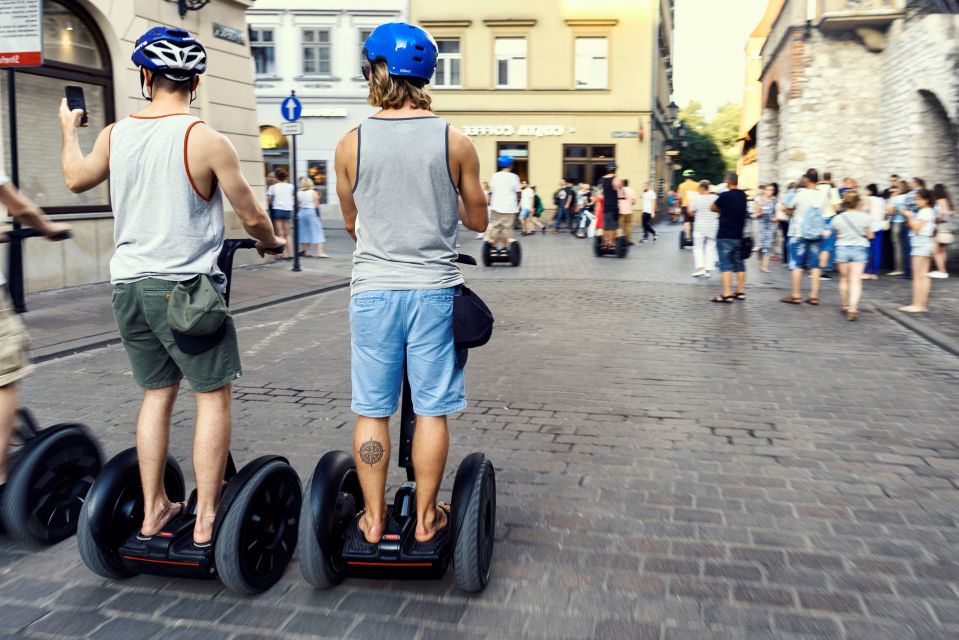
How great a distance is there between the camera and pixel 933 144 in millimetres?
18359

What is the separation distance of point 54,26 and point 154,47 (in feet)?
34.3

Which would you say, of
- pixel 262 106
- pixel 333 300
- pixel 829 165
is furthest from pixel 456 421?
pixel 262 106

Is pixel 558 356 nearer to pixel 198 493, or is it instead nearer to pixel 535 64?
pixel 198 493

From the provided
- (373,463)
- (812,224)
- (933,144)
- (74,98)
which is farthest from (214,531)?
(933,144)

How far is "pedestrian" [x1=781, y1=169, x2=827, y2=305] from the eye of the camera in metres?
11.8

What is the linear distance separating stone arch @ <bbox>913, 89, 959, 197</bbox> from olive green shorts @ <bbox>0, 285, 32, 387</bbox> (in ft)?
60.8

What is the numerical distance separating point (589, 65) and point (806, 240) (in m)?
24.6

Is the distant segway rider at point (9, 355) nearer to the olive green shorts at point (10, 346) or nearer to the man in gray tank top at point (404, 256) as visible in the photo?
the olive green shorts at point (10, 346)

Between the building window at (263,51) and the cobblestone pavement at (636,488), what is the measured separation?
1160 inches

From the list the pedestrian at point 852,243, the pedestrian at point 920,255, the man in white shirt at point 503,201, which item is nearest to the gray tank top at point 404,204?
the pedestrian at point 852,243

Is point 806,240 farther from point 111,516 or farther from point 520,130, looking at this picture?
point 520,130

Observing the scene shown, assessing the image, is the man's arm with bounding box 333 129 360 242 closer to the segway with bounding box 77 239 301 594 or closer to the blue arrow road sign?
the segway with bounding box 77 239 301 594

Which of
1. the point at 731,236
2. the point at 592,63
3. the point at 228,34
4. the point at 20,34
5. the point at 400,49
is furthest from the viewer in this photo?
the point at 592,63

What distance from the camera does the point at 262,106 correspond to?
36438 mm
